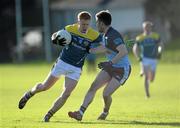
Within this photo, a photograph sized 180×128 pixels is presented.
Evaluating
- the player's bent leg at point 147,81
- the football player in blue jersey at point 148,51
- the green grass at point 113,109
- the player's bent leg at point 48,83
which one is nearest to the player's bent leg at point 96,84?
the green grass at point 113,109

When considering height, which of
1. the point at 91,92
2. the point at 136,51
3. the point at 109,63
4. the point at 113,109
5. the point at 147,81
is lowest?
the point at 147,81

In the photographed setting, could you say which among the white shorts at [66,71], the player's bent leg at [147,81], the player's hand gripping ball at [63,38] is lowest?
the player's bent leg at [147,81]

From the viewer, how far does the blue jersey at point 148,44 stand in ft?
86.9

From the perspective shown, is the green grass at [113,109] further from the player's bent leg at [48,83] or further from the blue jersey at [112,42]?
the blue jersey at [112,42]

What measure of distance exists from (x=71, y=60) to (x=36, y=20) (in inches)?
2209

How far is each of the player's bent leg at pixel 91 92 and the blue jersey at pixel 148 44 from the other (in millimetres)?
9797

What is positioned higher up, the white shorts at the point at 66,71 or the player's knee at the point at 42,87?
the white shorts at the point at 66,71

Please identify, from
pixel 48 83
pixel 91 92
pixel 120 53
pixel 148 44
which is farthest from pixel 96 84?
pixel 148 44

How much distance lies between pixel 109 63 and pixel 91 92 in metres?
0.73

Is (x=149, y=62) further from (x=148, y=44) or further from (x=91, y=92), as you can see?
(x=91, y=92)

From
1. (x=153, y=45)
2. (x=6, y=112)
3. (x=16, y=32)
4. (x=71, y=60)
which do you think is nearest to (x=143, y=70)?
(x=153, y=45)

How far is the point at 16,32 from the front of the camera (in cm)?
6731

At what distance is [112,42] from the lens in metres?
16.5

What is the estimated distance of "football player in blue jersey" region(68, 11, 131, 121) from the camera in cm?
1628
